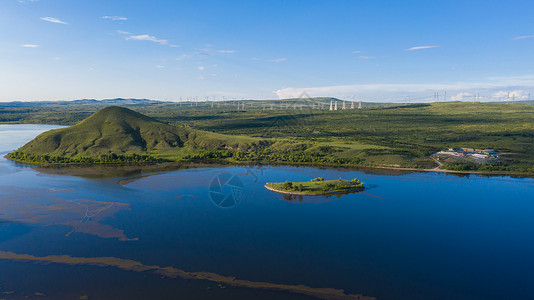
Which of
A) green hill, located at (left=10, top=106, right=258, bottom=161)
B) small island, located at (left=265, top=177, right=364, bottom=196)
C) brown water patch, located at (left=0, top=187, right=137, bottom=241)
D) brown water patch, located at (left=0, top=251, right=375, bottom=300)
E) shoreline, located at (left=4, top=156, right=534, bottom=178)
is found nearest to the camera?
brown water patch, located at (left=0, top=251, right=375, bottom=300)

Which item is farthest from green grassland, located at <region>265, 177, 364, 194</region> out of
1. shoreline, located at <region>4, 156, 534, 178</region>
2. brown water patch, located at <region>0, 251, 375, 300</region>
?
brown water patch, located at <region>0, 251, 375, 300</region>

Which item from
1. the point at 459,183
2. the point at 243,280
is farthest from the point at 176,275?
the point at 459,183

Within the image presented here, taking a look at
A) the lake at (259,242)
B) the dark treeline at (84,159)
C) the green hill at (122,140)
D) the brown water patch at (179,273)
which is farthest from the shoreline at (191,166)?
the brown water patch at (179,273)

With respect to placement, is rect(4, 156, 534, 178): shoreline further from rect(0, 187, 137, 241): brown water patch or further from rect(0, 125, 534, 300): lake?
rect(0, 187, 137, 241): brown water patch

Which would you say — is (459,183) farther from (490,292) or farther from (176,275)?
(176,275)

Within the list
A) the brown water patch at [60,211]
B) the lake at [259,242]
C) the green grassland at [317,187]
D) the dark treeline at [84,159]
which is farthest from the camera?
the dark treeline at [84,159]

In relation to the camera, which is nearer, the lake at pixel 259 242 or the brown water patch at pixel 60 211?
the lake at pixel 259 242

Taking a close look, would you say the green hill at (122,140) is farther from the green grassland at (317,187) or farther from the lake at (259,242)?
the green grassland at (317,187)
